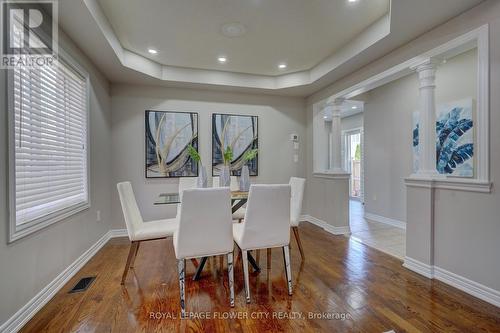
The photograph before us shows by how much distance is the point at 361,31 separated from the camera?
2.74 meters

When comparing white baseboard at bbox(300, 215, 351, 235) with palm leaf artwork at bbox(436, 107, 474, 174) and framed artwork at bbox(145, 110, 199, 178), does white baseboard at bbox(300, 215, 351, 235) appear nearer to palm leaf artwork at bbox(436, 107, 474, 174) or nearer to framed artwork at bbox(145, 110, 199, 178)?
palm leaf artwork at bbox(436, 107, 474, 174)

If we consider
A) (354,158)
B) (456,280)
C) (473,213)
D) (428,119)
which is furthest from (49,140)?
(354,158)

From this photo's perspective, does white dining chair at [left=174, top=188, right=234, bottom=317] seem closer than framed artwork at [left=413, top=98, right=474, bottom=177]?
Yes

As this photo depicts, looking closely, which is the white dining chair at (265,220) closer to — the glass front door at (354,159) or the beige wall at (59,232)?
the beige wall at (59,232)

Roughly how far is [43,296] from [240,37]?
126 inches

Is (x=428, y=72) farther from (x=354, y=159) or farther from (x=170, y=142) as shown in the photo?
(x=354, y=159)

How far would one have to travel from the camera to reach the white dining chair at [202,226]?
1729mm

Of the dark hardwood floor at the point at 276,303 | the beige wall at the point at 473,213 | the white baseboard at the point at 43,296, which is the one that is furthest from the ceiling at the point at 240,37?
the dark hardwood floor at the point at 276,303

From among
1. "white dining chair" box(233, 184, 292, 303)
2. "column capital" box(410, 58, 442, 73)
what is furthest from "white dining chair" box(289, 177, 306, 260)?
"column capital" box(410, 58, 442, 73)

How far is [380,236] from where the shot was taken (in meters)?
3.62

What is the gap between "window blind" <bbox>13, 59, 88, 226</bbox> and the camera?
174cm

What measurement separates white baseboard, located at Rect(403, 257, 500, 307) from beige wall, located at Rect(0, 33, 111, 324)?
3.43m

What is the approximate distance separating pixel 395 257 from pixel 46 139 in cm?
386

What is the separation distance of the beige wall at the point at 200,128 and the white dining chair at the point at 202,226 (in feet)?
7.84
